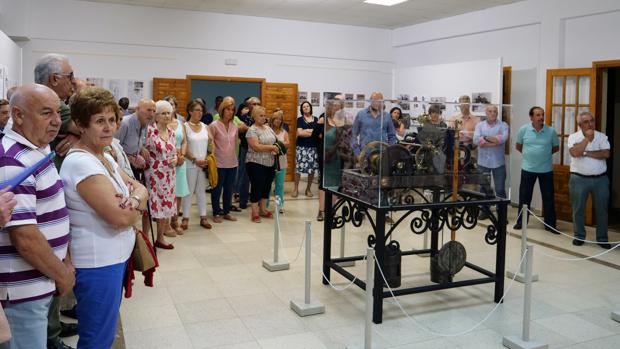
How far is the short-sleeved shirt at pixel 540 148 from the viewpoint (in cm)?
745

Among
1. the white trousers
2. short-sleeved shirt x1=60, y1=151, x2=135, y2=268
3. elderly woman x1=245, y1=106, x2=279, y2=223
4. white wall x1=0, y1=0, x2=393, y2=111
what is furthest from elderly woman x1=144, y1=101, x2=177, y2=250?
white wall x1=0, y1=0, x2=393, y2=111

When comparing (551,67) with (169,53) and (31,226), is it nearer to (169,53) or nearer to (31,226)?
(169,53)

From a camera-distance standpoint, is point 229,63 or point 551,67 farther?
point 229,63

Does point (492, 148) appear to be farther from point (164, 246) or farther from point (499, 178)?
point (164, 246)

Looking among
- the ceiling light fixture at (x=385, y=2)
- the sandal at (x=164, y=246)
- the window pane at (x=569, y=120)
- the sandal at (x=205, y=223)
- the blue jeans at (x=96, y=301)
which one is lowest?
the sandal at (x=164, y=246)

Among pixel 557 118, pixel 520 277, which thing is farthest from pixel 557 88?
pixel 520 277

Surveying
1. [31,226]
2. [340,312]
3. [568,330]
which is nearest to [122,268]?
[31,226]

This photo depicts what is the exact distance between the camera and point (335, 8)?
10312mm

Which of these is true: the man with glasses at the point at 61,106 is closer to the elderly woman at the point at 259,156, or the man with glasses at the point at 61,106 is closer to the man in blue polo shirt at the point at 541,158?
the elderly woman at the point at 259,156

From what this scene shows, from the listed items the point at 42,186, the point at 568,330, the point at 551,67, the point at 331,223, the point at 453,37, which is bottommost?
the point at 568,330

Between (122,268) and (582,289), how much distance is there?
14.1 feet

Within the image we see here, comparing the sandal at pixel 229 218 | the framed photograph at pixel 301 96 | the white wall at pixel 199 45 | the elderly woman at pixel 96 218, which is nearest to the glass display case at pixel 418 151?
the elderly woman at pixel 96 218

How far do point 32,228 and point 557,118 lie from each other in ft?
26.3

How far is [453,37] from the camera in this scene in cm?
1077
